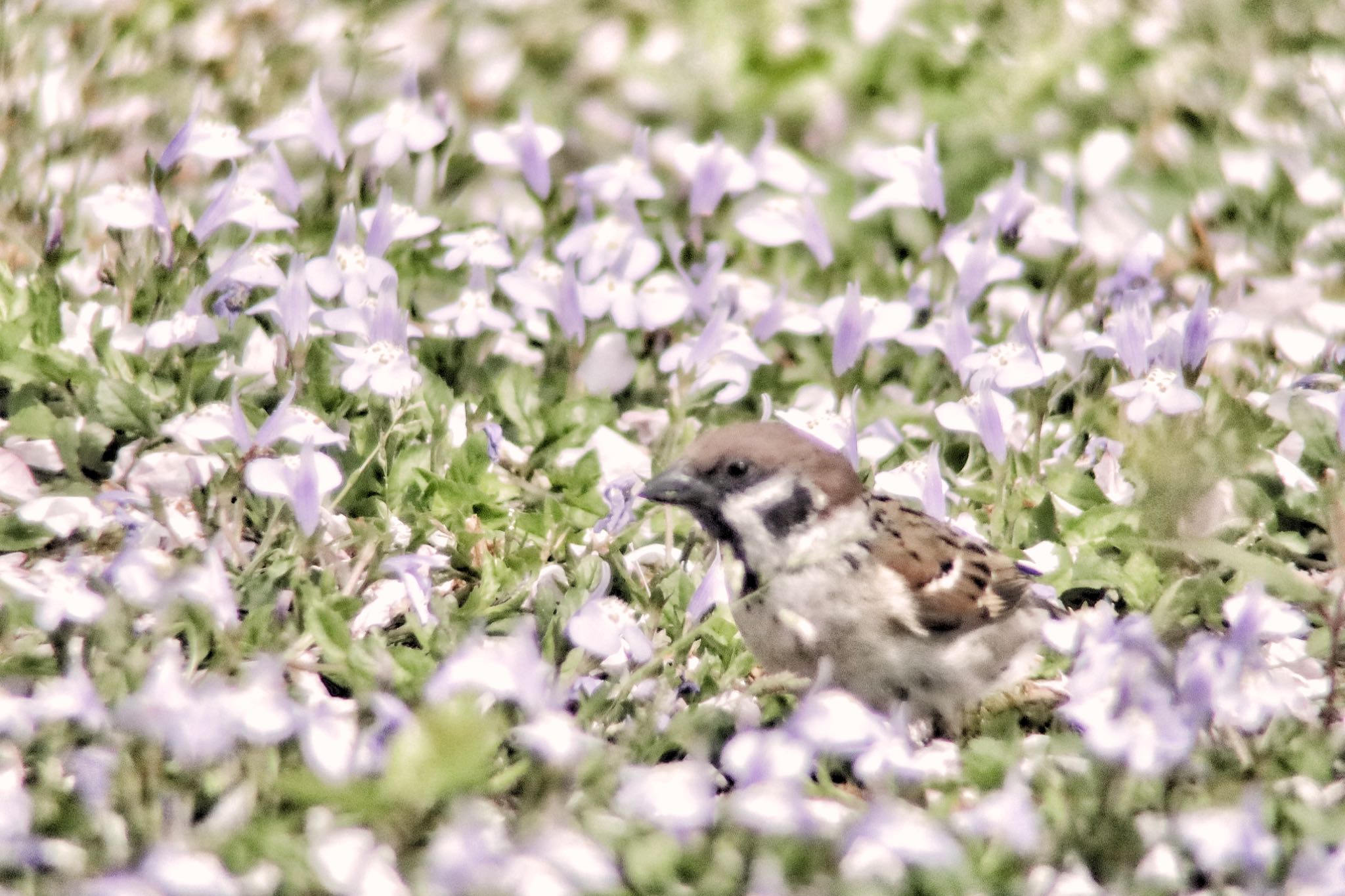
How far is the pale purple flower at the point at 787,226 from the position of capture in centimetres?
430

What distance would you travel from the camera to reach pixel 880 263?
17.2ft

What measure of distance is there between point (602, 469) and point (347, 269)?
0.78m

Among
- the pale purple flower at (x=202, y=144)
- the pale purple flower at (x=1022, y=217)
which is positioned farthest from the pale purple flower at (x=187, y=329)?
the pale purple flower at (x=1022, y=217)

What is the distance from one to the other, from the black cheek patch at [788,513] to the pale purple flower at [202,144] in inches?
64.6

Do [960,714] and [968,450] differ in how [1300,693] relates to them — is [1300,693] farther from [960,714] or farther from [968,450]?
[968,450]

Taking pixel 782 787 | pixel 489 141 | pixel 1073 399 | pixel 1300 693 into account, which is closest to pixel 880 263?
pixel 1073 399

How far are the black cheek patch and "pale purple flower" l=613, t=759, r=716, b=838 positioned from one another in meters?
0.78

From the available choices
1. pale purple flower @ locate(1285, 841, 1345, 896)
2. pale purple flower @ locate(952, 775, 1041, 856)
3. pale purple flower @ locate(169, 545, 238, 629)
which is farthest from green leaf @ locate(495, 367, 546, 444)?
pale purple flower @ locate(1285, 841, 1345, 896)

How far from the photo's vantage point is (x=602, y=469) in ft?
12.9

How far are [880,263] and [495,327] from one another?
65.8 inches

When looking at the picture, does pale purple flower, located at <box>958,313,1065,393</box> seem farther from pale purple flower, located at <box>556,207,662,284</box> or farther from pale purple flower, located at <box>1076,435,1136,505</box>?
pale purple flower, located at <box>556,207,662,284</box>

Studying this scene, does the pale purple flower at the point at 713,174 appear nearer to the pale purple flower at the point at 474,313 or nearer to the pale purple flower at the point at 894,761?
the pale purple flower at the point at 474,313

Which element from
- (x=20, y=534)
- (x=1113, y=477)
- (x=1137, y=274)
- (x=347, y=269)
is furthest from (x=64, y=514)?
(x=1137, y=274)

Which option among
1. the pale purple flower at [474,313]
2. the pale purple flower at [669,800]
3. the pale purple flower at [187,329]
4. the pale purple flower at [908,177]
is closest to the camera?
the pale purple flower at [669,800]
